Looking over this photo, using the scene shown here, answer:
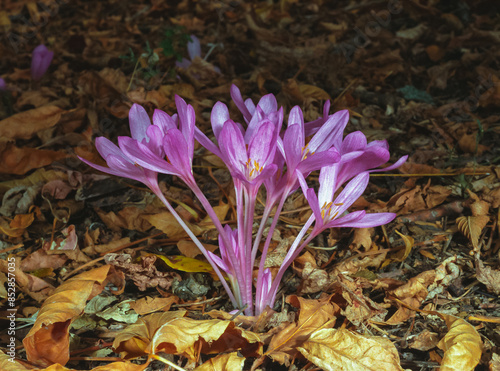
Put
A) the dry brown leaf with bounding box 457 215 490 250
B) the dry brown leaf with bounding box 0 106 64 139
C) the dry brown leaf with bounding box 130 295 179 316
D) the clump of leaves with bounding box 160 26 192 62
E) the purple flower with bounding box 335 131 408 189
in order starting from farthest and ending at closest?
the clump of leaves with bounding box 160 26 192 62, the dry brown leaf with bounding box 0 106 64 139, the dry brown leaf with bounding box 457 215 490 250, the dry brown leaf with bounding box 130 295 179 316, the purple flower with bounding box 335 131 408 189

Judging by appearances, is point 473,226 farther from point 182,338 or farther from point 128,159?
point 128,159

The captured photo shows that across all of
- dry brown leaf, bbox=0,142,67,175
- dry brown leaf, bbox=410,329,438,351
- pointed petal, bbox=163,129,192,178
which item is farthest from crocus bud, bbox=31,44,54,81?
dry brown leaf, bbox=410,329,438,351

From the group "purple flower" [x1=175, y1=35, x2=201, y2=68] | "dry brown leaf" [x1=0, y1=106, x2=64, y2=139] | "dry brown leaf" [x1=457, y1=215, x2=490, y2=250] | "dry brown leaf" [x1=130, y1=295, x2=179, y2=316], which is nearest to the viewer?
"dry brown leaf" [x1=130, y1=295, x2=179, y2=316]

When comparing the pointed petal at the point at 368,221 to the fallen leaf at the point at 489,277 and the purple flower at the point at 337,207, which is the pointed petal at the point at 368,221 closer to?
the purple flower at the point at 337,207

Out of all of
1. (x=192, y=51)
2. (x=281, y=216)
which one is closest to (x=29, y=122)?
(x=192, y=51)

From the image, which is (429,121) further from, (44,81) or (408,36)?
(44,81)

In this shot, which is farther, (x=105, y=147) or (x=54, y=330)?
(x=105, y=147)

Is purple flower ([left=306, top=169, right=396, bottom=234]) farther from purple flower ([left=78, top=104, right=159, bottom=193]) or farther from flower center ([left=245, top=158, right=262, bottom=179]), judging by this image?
purple flower ([left=78, top=104, right=159, bottom=193])

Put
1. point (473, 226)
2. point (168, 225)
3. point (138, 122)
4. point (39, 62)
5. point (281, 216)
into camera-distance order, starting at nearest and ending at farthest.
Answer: point (138, 122) → point (473, 226) → point (168, 225) → point (281, 216) → point (39, 62)
